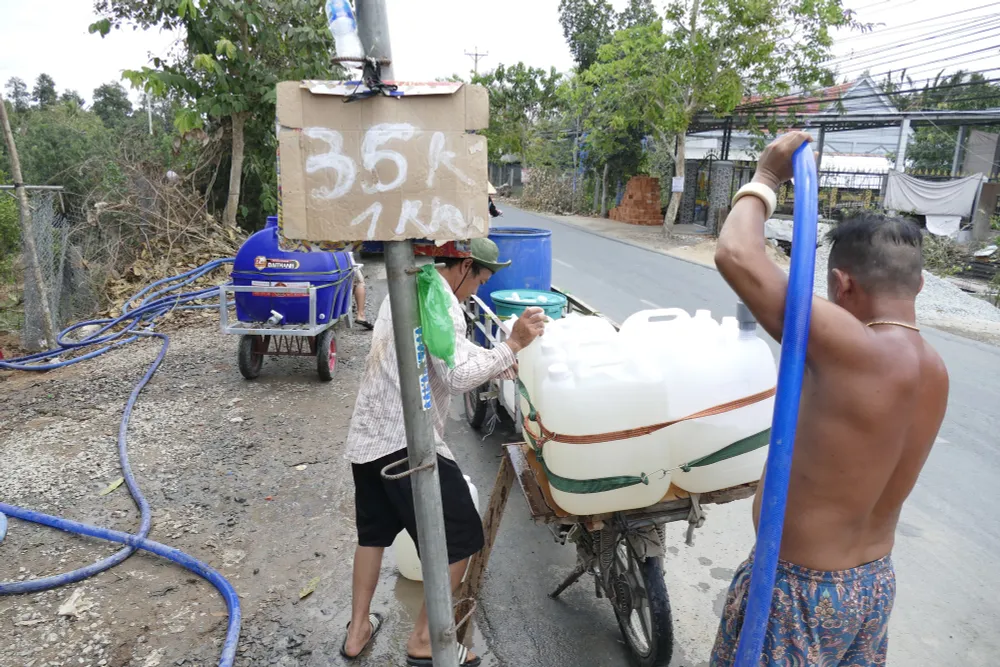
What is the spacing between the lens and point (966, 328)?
29.9 feet

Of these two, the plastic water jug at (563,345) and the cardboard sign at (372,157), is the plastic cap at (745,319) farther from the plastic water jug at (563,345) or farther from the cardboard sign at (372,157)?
the cardboard sign at (372,157)

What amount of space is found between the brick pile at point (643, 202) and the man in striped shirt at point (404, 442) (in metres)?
21.1

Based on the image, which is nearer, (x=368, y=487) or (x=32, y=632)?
(x=368, y=487)

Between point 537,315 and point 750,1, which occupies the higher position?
point 750,1

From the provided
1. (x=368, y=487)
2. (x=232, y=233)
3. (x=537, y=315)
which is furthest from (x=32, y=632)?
(x=232, y=233)

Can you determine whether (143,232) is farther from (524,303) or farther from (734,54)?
(734,54)

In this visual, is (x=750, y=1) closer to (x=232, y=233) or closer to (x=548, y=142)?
(x=232, y=233)

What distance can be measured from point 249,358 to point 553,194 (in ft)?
76.3

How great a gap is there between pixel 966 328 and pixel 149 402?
10.4 metres

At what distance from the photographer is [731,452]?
2260 millimetres

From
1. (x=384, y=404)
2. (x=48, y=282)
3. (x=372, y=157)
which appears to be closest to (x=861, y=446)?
(x=372, y=157)

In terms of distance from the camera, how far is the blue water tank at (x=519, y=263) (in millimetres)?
4840

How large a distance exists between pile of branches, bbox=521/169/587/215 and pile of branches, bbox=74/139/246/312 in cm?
1791

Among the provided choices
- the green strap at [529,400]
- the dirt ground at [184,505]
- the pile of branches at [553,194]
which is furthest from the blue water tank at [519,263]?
the pile of branches at [553,194]
